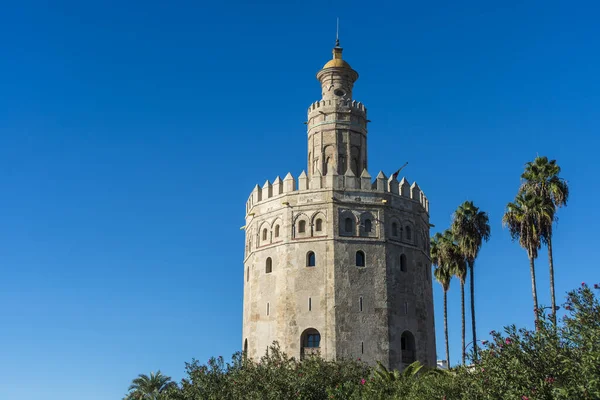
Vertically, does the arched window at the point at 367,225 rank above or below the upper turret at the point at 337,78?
below

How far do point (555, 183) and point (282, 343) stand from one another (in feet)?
53.5

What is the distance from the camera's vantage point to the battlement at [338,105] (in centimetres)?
4603

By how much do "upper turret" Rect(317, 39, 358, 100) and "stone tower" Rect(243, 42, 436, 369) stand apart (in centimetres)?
175

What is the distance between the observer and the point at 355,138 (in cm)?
4588

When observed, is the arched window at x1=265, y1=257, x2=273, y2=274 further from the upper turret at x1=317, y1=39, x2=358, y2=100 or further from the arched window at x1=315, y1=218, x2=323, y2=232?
the upper turret at x1=317, y1=39, x2=358, y2=100

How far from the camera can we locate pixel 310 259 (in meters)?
41.3

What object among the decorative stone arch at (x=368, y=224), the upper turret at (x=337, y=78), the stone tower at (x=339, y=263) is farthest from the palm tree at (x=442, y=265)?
the upper turret at (x=337, y=78)

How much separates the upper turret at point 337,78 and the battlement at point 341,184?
6370 millimetres

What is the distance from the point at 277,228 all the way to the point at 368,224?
16.9 ft

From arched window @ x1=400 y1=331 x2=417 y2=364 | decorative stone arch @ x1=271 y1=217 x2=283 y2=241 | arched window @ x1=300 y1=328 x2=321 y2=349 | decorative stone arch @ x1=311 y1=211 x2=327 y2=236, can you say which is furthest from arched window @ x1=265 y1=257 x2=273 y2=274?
arched window @ x1=400 y1=331 x2=417 y2=364

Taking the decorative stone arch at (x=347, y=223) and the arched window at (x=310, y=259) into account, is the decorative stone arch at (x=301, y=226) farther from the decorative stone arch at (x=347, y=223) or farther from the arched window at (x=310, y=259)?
the decorative stone arch at (x=347, y=223)

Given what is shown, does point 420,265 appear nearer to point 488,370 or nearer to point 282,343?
point 282,343

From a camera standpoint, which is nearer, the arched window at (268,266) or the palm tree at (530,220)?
the palm tree at (530,220)

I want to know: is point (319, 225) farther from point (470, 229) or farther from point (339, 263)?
point (470, 229)
